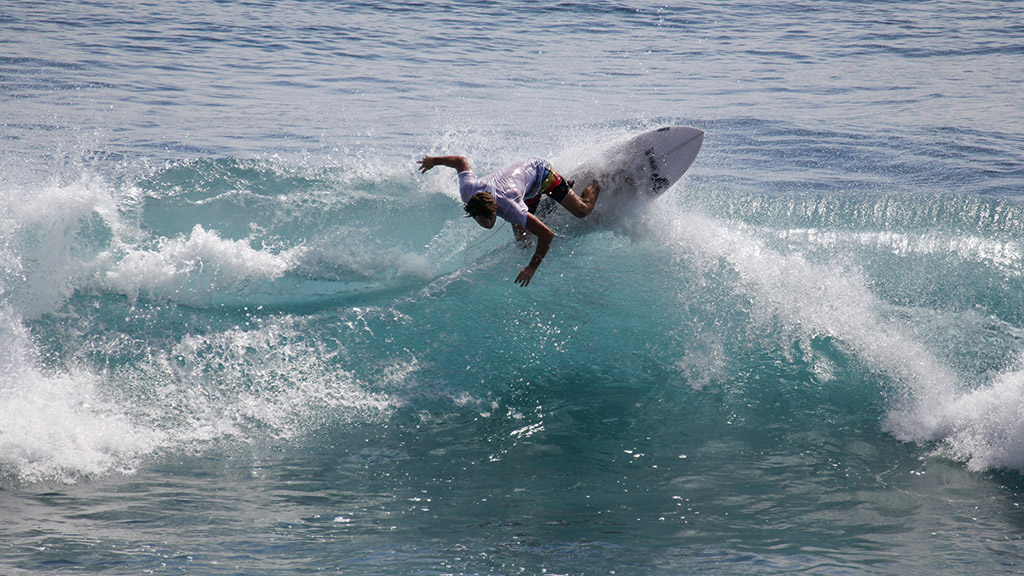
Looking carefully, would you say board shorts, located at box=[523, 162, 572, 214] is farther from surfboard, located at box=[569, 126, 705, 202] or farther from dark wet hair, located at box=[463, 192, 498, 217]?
dark wet hair, located at box=[463, 192, 498, 217]

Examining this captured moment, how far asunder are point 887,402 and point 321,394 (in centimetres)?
439

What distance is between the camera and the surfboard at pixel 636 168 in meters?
7.14

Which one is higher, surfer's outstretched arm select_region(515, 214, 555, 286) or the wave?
surfer's outstretched arm select_region(515, 214, 555, 286)

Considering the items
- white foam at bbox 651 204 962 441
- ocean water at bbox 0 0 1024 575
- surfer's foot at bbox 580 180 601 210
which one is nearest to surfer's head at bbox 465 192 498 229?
ocean water at bbox 0 0 1024 575

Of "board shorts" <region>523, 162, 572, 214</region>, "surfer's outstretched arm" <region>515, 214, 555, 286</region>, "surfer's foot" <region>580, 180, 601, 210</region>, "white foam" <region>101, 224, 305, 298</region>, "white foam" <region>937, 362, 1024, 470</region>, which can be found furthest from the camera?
"white foam" <region>101, 224, 305, 298</region>

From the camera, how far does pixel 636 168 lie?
7215mm

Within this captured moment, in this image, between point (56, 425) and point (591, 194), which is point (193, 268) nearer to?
point (56, 425)

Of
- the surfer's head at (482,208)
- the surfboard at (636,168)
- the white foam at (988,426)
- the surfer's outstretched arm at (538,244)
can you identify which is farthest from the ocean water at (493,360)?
A: the surfer's head at (482,208)

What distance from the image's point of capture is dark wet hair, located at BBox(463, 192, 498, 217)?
5.64 meters

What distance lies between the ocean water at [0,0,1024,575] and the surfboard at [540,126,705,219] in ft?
0.64

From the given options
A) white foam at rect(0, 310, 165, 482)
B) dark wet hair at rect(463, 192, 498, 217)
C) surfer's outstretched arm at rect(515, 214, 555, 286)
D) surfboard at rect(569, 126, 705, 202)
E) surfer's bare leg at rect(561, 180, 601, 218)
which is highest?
surfboard at rect(569, 126, 705, 202)

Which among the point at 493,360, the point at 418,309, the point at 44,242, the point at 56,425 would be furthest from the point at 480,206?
the point at 44,242

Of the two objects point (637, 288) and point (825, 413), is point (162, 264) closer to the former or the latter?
point (637, 288)

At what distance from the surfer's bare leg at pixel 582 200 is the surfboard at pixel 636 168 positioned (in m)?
0.06
